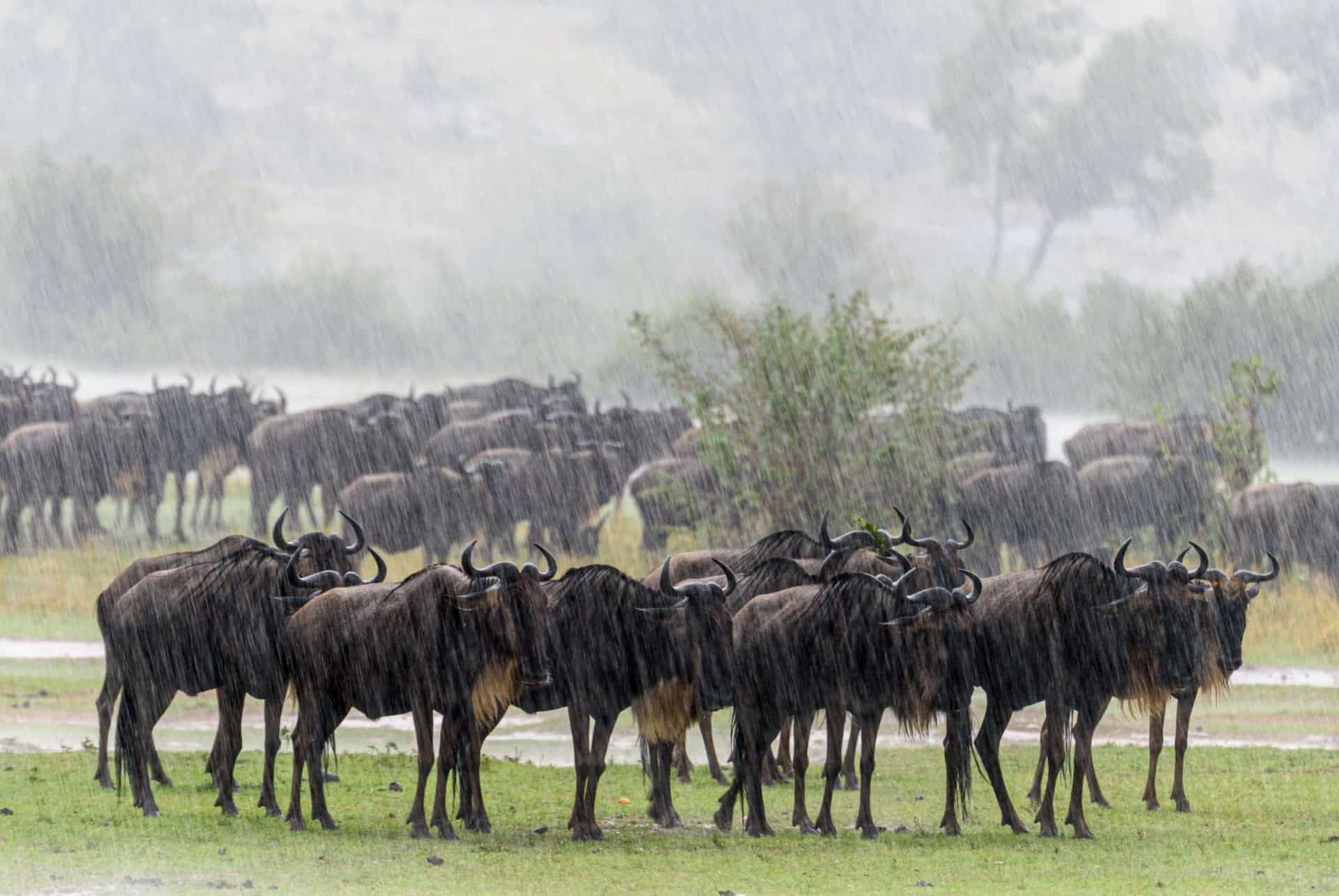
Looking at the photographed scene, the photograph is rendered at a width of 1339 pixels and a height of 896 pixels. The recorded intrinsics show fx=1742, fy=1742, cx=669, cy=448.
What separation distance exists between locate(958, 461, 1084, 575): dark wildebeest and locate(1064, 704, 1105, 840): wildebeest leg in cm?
1723

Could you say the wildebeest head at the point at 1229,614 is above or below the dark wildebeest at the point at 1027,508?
below

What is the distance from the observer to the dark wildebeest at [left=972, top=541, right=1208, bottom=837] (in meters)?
12.4

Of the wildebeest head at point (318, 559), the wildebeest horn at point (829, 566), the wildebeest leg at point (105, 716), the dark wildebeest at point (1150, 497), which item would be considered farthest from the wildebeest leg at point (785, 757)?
the dark wildebeest at point (1150, 497)

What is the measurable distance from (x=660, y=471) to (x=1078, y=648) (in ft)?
59.2

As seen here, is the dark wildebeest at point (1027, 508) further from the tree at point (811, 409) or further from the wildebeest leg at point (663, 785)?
the wildebeest leg at point (663, 785)

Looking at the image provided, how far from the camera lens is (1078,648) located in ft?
41.3

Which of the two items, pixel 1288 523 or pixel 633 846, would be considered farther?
pixel 1288 523

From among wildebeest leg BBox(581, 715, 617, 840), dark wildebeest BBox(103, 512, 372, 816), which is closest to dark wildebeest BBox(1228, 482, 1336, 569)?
wildebeest leg BBox(581, 715, 617, 840)

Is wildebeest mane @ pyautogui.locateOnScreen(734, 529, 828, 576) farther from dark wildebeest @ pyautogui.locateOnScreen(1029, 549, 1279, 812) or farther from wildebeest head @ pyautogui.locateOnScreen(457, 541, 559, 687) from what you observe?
wildebeest head @ pyautogui.locateOnScreen(457, 541, 559, 687)

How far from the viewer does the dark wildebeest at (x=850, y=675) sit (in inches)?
475

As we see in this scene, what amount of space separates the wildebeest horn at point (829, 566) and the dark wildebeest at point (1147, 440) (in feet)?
65.9

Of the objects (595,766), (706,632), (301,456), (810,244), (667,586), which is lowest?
(595,766)

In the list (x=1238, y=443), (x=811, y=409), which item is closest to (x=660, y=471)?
(x=811, y=409)

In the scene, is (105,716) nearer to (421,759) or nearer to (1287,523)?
(421,759)
